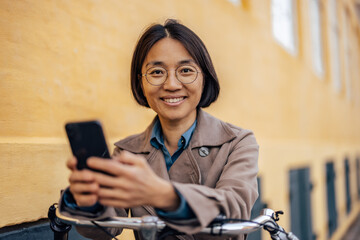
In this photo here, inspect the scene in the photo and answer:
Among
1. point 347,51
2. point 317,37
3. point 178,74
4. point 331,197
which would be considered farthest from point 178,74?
point 347,51

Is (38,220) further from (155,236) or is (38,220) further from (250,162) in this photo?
(250,162)

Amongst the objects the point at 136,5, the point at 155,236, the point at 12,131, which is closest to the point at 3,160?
the point at 12,131

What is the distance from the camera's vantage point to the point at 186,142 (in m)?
1.55

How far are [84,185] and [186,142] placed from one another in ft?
1.90

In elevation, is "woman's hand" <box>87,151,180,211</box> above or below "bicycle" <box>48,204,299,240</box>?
above

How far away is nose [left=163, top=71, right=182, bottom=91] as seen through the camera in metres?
1.46

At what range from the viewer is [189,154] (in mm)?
1507

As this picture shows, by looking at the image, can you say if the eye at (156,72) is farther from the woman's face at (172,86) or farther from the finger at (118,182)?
the finger at (118,182)

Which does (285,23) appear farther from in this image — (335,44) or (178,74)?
(335,44)

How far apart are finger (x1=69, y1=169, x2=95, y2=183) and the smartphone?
22 mm

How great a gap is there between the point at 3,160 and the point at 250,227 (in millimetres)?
1034

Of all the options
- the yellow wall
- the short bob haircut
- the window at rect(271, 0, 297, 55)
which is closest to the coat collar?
the short bob haircut

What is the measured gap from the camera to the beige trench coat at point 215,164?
1.28 m

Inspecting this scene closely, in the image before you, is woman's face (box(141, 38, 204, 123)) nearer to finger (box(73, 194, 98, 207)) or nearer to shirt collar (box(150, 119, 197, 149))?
shirt collar (box(150, 119, 197, 149))
